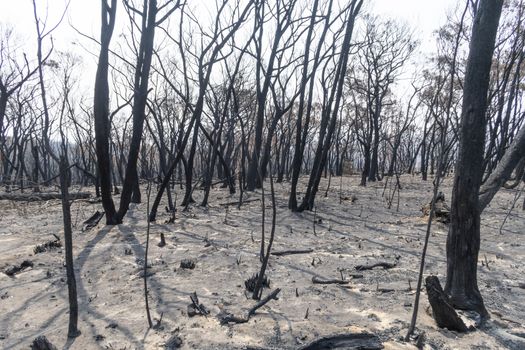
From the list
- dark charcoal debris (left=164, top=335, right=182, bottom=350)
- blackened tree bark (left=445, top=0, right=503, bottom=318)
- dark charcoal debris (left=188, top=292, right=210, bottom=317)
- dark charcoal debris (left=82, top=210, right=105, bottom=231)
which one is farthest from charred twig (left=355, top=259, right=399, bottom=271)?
dark charcoal debris (left=82, top=210, right=105, bottom=231)

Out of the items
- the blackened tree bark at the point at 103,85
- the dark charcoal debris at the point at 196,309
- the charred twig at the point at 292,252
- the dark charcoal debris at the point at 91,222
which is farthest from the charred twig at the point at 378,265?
the dark charcoal debris at the point at 91,222

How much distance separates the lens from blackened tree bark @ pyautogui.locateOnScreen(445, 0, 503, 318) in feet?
9.49

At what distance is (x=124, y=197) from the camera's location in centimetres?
738

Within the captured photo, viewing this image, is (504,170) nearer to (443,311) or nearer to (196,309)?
(443,311)

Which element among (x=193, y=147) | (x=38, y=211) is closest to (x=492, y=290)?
(x=193, y=147)

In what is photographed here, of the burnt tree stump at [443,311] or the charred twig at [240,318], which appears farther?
the charred twig at [240,318]

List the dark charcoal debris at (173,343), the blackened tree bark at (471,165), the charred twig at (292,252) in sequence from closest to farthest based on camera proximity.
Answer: the dark charcoal debris at (173,343) < the blackened tree bark at (471,165) < the charred twig at (292,252)

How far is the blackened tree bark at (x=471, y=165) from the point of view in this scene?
114 inches

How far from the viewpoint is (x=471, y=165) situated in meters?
2.94

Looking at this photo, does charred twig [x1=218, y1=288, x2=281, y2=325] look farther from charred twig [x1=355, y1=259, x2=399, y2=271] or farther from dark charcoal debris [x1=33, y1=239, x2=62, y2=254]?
dark charcoal debris [x1=33, y1=239, x2=62, y2=254]

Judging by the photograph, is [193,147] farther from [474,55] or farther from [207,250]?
[474,55]

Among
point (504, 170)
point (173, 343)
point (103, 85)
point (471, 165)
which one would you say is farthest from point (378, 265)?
point (103, 85)

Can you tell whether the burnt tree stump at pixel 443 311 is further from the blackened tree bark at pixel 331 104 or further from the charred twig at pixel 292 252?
the blackened tree bark at pixel 331 104

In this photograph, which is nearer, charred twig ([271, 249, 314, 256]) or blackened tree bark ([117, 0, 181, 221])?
charred twig ([271, 249, 314, 256])
